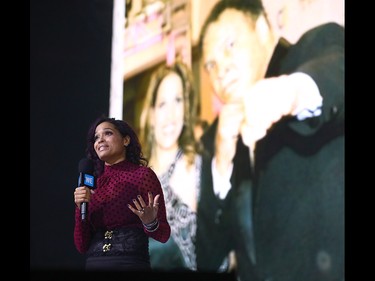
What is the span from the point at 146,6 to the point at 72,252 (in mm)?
1503

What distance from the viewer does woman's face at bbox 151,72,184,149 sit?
434 centimetres

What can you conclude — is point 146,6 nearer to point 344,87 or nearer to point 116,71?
point 116,71

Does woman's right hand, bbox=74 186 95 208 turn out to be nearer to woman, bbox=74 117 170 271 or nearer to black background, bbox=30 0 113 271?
woman, bbox=74 117 170 271

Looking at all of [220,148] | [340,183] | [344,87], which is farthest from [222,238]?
[344,87]

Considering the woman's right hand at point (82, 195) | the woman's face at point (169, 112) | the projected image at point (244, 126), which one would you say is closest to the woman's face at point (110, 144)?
the woman's right hand at point (82, 195)

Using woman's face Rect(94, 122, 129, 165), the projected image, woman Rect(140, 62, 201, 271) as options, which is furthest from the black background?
woman's face Rect(94, 122, 129, 165)

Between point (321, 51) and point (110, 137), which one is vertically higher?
point (321, 51)

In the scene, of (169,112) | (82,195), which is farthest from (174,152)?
(82,195)

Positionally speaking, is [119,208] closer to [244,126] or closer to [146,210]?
[146,210]

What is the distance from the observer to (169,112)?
14.4 ft

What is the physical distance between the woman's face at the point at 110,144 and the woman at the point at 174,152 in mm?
1095

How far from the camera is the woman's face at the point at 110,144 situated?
318cm

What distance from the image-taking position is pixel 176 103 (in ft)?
14.4
